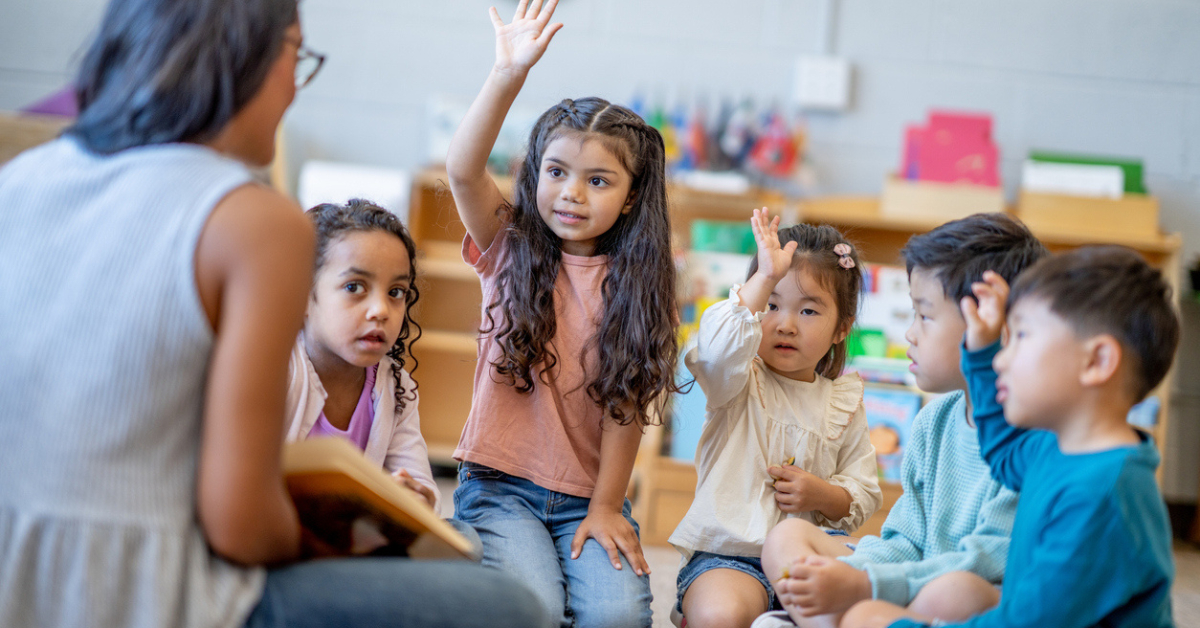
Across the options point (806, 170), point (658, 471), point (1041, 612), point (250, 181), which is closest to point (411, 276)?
point (250, 181)

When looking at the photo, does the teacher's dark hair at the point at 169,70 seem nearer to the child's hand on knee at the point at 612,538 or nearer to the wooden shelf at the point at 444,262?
the child's hand on knee at the point at 612,538

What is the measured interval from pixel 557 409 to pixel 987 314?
1.98 feet

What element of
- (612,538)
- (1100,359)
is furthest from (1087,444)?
(612,538)

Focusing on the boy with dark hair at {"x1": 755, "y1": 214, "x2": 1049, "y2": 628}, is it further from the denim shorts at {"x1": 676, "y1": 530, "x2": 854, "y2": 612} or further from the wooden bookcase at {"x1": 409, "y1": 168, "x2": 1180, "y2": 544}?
the wooden bookcase at {"x1": 409, "y1": 168, "x2": 1180, "y2": 544}

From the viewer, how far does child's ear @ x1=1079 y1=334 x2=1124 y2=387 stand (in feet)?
2.66

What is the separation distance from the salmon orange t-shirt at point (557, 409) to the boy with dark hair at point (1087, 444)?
0.54 metres

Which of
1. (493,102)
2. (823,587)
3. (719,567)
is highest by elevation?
(493,102)

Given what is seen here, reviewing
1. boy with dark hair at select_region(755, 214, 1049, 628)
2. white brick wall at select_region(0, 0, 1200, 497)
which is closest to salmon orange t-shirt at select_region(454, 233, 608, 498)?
boy with dark hair at select_region(755, 214, 1049, 628)

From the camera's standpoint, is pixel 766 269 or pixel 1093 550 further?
pixel 766 269

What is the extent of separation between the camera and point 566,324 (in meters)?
1.31

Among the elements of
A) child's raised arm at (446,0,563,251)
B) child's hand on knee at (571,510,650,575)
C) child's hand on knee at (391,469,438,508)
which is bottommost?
child's hand on knee at (571,510,650,575)

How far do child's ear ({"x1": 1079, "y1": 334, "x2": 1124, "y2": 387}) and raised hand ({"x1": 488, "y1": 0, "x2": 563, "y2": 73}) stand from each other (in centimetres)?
71

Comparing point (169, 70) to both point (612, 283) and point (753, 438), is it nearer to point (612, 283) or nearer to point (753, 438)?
point (612, 283)

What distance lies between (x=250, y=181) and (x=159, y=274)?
3.9 inches
